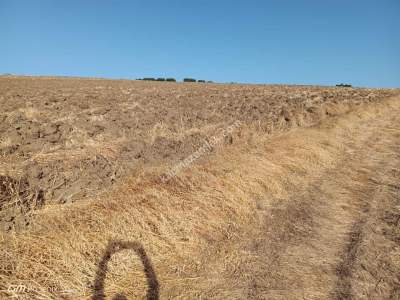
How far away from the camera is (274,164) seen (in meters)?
8.12

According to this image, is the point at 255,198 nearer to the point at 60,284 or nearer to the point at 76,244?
the point at 76,244

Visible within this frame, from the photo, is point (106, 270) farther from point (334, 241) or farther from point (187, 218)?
point (334, 241)

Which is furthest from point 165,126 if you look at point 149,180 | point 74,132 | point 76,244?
point 76,244

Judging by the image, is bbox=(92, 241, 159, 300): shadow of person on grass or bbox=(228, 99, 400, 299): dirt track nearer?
bbox=(92, 241, 159, 300): shadow of person on grass

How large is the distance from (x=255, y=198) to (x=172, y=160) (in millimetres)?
1935

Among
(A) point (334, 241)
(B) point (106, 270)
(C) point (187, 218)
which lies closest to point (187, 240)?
(C) point (187, 218)

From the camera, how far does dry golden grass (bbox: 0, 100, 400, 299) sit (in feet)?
12.9

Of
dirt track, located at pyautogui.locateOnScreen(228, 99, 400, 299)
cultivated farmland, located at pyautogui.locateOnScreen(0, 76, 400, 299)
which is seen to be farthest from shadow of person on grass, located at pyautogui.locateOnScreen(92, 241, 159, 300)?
dirt track, located at pyautogui.locateOnScreen(228, 99, 400, 299)

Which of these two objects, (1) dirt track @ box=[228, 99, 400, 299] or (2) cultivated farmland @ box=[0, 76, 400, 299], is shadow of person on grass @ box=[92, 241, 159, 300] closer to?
(2) cultivated farmland @ box=[0, 76, 400, 299]

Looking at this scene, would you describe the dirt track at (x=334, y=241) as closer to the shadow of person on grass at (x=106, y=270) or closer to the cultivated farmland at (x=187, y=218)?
the cultivated farmland at (x=187, y=218)

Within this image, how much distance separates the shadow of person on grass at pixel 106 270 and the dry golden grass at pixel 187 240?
20mm

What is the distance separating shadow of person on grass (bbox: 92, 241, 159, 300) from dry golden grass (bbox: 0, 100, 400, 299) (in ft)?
0.06

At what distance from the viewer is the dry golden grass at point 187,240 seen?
12.9 ft

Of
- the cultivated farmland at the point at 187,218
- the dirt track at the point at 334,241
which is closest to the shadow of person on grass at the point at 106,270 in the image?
the cultivated farmland at the point at 187,218
